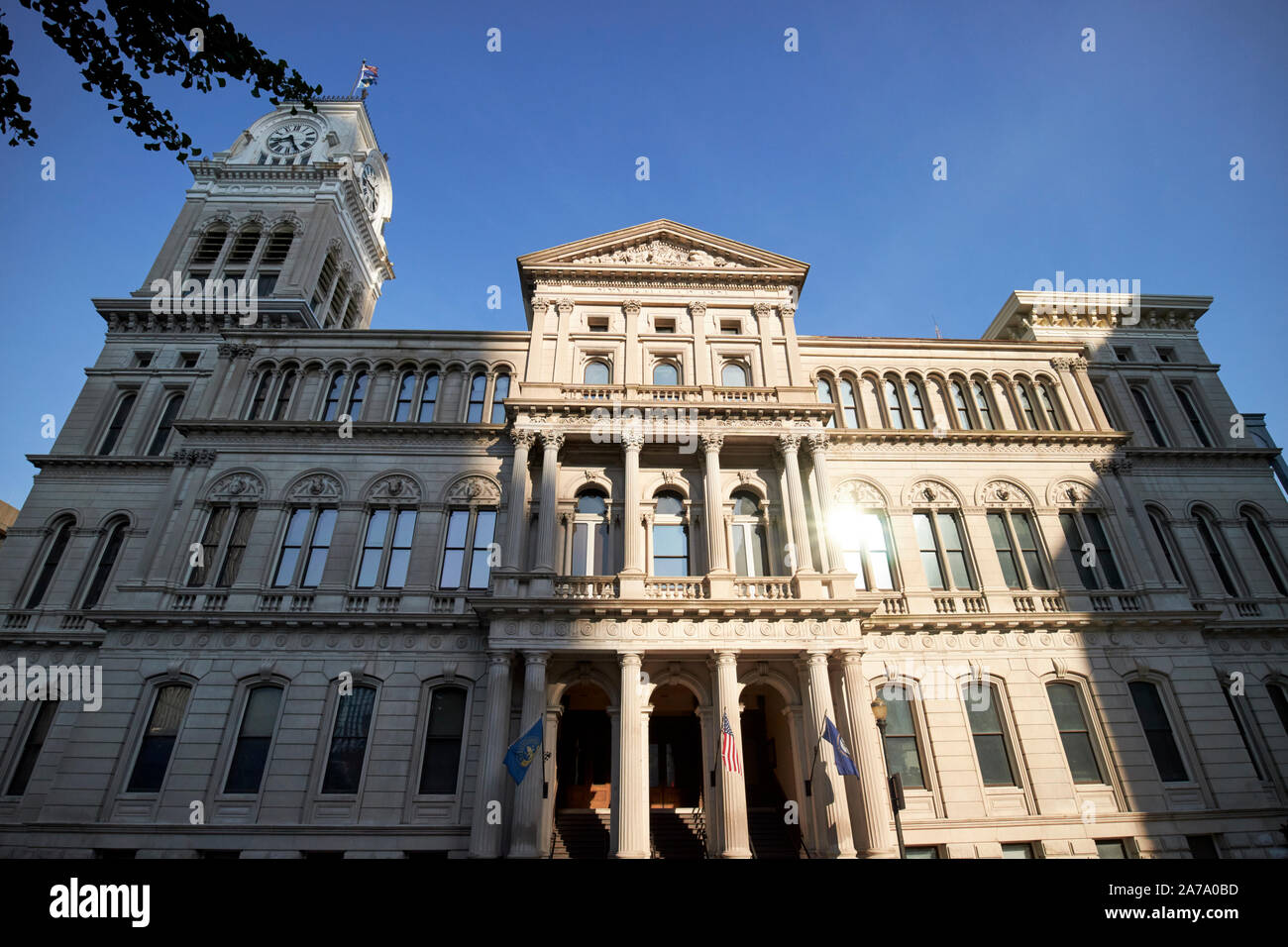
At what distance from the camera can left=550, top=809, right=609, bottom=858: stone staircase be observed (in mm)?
19172

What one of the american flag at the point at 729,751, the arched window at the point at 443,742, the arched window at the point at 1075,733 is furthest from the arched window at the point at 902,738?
the arched window at the point at 443,742

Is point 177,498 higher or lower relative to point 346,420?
lower

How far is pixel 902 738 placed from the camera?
69.8ft

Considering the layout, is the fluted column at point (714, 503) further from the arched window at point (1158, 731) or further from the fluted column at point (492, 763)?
the arched window at point (1158, 731)

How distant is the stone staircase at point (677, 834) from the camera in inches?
755

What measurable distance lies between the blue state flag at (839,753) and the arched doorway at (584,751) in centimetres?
701

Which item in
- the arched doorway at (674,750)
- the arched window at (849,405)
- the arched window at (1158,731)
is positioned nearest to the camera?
the arched window at (1158,731)

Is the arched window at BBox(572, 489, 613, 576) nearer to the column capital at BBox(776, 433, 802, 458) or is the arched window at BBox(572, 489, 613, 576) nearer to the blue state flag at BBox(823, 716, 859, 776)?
the column capital at BBox(776, 433, 802, 458)

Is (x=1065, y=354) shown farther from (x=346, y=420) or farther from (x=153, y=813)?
(x=153, y=813)

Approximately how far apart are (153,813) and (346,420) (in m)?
13.5

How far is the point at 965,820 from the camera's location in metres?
19.9

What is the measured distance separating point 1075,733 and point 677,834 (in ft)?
43.6
